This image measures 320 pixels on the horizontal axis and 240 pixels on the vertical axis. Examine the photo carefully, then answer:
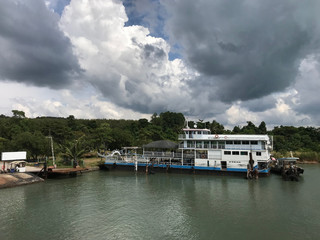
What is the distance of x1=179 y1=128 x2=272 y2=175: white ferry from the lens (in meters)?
32.7

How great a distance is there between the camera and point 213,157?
114 ft

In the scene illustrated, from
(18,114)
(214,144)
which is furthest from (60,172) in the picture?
(18,114)

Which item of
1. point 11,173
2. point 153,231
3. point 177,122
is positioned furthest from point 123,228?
point 177,122

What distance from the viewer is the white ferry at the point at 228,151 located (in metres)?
32.7

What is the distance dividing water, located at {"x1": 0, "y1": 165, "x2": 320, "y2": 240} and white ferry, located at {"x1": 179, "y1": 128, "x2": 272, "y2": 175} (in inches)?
250

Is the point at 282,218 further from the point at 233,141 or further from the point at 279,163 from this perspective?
the point at 279,163

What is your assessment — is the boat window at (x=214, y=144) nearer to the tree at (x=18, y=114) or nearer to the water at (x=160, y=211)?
the water at (x=160, y=211)

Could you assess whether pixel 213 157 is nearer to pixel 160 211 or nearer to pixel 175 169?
pixel 175 169

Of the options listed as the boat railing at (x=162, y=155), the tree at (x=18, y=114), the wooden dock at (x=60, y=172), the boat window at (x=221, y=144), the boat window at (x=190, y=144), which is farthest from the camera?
the tree at (x=18, y=114)

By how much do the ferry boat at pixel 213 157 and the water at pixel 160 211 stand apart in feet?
20.9

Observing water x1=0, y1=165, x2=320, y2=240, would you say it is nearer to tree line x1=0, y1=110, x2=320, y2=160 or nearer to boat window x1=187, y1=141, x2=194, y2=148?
boat window x1=187, y1=141, x2=194, y2=148

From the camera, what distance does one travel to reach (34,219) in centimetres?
1529

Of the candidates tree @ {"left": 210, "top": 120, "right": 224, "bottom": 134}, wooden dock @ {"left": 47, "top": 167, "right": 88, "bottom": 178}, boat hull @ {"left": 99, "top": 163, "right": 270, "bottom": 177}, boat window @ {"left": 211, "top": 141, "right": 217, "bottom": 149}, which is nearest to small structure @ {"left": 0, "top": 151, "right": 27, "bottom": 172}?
wooden dock @ {"left": 47, "top": 167, "right": 88, "bottom": 178}

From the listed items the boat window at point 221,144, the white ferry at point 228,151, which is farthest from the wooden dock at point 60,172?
the boat window at point 221,144
